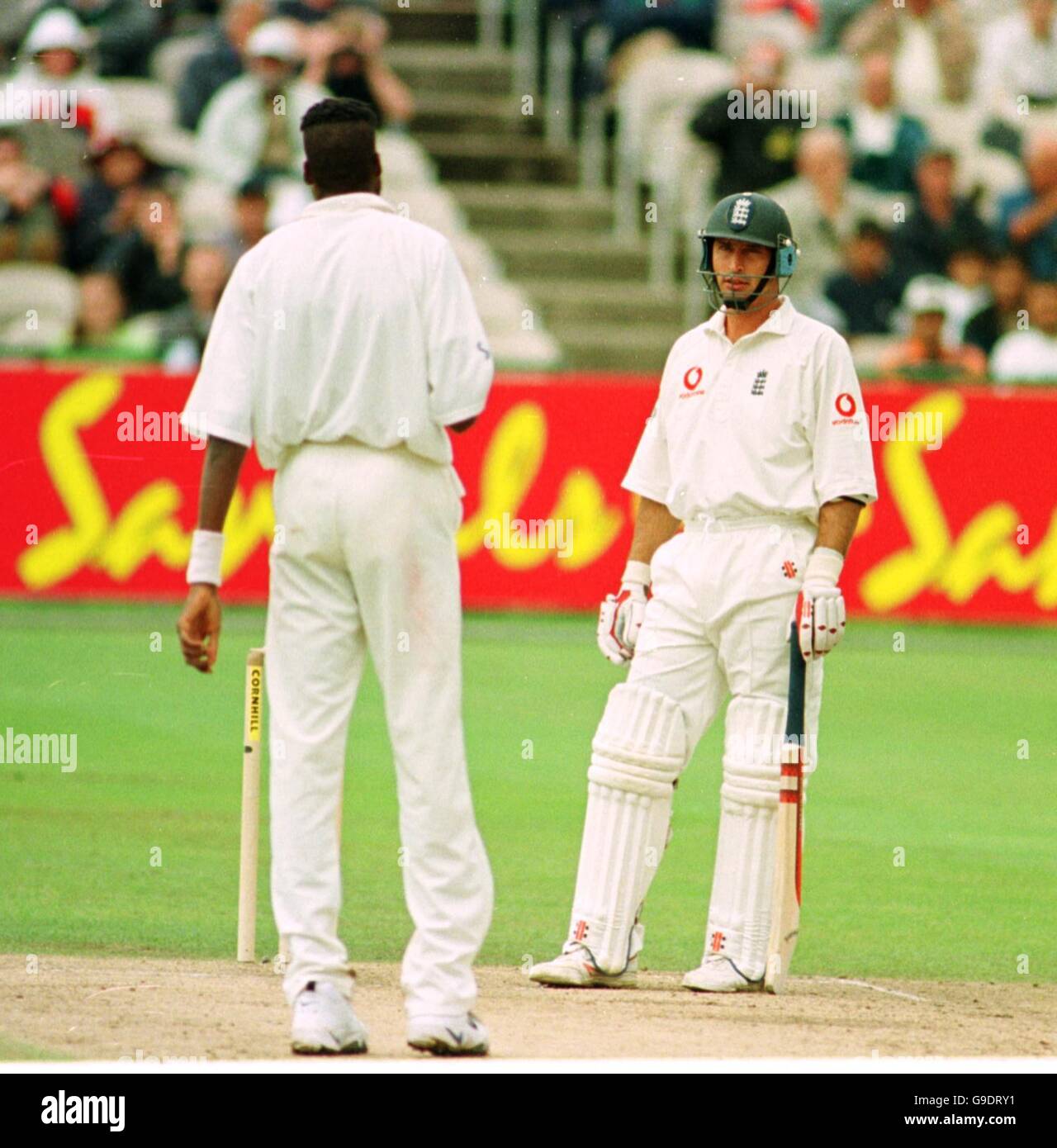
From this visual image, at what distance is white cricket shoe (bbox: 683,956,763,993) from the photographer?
7.36m

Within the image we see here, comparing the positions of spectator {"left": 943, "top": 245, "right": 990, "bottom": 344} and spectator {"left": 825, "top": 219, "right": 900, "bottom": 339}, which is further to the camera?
spectator {"left": 943, "top": 245, "right": 990, "bottom": 344}

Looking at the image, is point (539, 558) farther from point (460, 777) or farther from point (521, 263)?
point (460, 777)

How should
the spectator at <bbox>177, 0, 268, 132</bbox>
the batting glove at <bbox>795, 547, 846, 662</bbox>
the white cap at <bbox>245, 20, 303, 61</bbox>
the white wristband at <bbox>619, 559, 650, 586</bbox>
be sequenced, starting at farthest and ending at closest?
the spectator at <bbox>177, 0, 268, 132</bbox> → the white cap at <bbox>245, 20, 303, 61</bbox> → the white wristband at <bbox>619, 559, 650, 586</bbox> → the batting glove at <bbox>795, 547, 846, 662</bbox>

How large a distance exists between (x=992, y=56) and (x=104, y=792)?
15.1 meters

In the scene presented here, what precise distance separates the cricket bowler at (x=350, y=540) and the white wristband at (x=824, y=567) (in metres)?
1.64

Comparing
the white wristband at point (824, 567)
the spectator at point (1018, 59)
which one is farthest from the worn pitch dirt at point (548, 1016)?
the spectator at point (1018, 59)

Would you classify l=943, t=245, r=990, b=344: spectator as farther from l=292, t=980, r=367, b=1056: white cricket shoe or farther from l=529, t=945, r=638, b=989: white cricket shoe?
l=292, t=980, r=367, b=1056: white cricket shoe

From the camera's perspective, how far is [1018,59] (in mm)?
23016

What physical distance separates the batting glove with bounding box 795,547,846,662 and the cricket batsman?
15 mm

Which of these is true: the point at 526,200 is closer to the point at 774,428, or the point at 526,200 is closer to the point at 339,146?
the point at 774,428

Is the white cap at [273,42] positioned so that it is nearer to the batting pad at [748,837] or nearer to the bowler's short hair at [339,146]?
the batting pad at [748,837]

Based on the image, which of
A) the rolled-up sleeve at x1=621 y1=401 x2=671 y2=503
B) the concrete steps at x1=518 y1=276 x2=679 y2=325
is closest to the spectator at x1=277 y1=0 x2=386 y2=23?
the concrete steps at x1=518 y1=276 x2=679 y2=325

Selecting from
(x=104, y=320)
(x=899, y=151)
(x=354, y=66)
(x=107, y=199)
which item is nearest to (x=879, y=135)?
(x=899, y=151)

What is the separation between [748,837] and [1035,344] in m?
12.8
